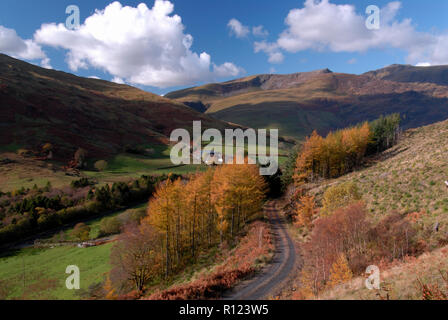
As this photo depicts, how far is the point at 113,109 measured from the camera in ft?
653

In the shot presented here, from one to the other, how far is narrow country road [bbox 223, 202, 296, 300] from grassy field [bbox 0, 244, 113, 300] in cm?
3056

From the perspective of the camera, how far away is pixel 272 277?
2666 cm

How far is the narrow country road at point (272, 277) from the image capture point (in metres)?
22.0

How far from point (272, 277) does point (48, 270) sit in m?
46.2

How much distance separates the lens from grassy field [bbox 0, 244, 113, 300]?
130ft

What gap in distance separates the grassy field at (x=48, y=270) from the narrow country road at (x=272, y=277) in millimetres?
30557

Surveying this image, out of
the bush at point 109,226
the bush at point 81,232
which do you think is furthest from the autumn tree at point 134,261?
the bush at point 81,232

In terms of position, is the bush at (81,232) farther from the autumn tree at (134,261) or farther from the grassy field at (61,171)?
the autumn tree at (134,261)

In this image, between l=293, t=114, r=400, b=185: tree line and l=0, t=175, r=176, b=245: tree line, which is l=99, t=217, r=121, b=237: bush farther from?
l=293, t=114, r=400, b=185: tree line

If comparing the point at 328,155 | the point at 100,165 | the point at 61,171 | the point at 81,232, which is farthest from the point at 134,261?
the point at 100,165

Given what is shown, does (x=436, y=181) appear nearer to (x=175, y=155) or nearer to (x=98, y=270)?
(x=98, y=270)
